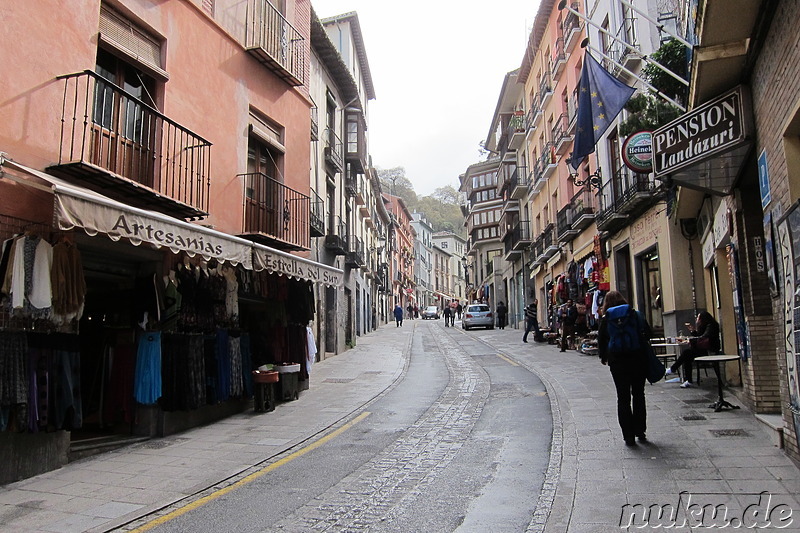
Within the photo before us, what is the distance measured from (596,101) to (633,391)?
658 cm

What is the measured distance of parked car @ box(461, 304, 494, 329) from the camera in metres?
34.3

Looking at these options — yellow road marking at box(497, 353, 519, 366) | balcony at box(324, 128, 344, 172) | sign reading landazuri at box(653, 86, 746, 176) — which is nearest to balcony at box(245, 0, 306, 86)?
balcony at box(324, 128, 344, 172)

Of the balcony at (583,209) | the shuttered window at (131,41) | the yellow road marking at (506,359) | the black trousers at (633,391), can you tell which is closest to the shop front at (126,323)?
the shuttered window at (131,41)

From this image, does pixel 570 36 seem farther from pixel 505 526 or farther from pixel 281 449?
pixel 505 526

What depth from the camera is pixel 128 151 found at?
27.9ft

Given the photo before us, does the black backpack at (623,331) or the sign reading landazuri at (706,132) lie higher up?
the sign reading landazuri at (706,132)

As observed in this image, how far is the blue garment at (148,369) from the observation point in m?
8.19

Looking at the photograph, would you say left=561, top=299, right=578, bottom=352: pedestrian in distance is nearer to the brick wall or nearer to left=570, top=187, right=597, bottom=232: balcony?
left=570, top=187, right=597, bottom=232: balcony

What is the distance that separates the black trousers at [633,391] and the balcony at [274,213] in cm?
695

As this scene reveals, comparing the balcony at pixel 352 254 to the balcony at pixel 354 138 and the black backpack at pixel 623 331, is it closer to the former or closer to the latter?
the balcony at pixel 354 138

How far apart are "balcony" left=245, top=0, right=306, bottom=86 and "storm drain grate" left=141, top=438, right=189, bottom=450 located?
763cm

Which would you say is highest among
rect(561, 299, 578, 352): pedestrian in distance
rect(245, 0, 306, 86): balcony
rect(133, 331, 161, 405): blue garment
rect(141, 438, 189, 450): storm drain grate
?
rect(245, 0, 306, 86): balcony

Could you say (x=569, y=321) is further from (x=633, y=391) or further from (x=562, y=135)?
(x=633, y=391)

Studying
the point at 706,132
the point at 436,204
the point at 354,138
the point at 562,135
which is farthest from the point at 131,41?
the point at 436,204
